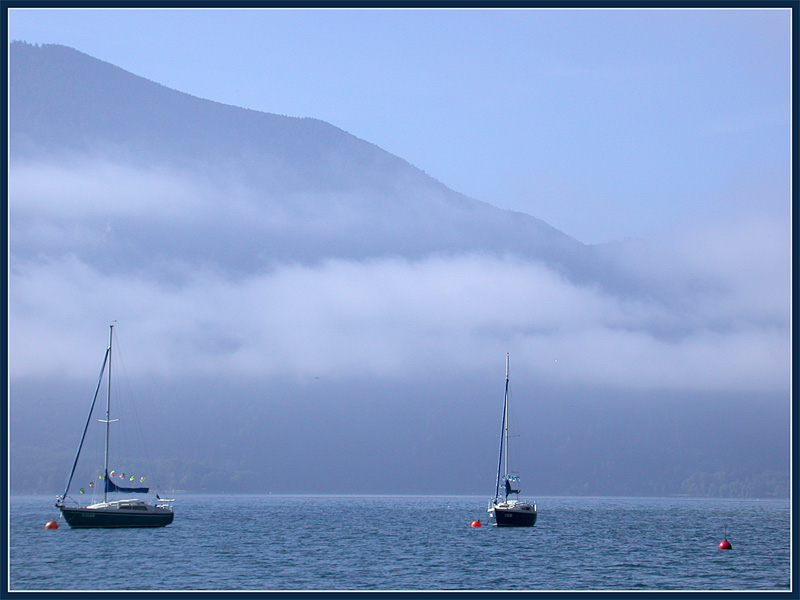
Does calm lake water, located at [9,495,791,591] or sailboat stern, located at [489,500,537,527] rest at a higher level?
sailboat stern, located at [489,500,537,527]

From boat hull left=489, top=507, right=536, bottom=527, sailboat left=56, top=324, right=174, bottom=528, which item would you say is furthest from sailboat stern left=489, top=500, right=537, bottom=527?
sailboat left=56, top=324, right=174, bottom=528

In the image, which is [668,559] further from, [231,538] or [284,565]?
[231,538]

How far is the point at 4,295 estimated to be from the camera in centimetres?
3528

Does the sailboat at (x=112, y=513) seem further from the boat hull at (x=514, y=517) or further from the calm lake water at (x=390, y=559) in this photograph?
the boat hull at (x=514, y=517)

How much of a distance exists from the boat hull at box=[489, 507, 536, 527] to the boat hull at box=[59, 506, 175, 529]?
102ft

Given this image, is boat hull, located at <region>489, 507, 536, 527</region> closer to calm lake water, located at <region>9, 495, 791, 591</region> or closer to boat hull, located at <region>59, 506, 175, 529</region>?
calm lake water, located at <region>9, 495, 791, 591</region>

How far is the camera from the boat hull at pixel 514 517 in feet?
329

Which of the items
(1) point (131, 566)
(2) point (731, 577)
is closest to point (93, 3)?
(1) point (131, 566)

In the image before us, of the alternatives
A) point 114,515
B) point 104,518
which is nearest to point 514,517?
point 114,515

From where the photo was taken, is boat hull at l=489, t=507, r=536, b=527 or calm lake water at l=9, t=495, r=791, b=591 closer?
calm lake water at l=9, t=495, r=791, b=591

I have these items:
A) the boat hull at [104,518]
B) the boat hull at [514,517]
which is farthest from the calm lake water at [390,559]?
the boat hull at [104,518]

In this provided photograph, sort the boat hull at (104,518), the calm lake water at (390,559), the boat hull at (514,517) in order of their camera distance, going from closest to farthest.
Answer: the calm lake water at (390,559)
the boat hull at (104,518)
the boat hull at (514,517)

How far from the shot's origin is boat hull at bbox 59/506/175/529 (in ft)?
289

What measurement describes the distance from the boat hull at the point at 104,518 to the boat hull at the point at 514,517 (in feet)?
102
